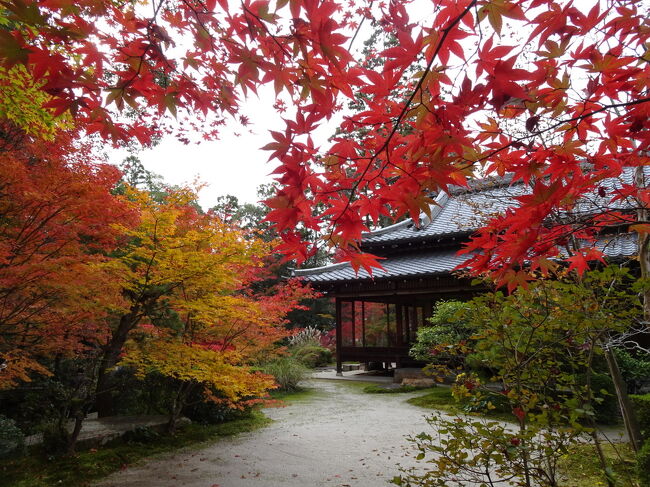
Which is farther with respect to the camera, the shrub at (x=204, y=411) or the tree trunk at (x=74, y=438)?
the shrub at (x=204, y=411)

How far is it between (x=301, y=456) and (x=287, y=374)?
211 inches

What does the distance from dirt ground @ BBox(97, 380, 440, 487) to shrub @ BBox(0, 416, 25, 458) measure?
1.36m

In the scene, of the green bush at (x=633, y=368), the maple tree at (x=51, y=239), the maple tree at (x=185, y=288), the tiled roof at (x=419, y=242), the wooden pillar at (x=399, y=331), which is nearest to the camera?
the maple tree at (x=51, y=239)

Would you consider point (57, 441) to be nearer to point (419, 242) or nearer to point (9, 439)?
point (9, 439)

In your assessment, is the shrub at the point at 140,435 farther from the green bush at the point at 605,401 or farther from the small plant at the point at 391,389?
the green bush at the point at 605,401

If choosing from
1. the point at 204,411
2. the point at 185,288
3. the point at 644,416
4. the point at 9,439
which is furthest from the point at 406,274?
the point at 9,439

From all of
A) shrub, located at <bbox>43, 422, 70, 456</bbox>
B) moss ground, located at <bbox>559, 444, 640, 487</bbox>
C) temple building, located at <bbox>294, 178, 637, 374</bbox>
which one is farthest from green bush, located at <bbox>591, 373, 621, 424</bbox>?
shrub, located at <bbox>43, 422, 70, 456</bbox>

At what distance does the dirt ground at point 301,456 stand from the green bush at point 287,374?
2.57 m

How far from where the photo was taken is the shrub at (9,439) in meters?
4.46

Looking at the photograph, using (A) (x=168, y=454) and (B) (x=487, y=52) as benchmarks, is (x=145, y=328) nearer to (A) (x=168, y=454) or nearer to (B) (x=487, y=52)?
(A) (x=168, y=454)

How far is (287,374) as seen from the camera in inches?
396

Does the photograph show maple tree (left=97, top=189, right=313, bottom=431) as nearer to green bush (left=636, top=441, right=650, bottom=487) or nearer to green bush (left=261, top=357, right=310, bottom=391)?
green bush (left=636, top=441, right=650, bottom=487)

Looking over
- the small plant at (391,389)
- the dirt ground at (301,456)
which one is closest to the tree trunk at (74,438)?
the dirt ground at (301,456)

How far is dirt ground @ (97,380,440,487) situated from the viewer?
4.00 m
